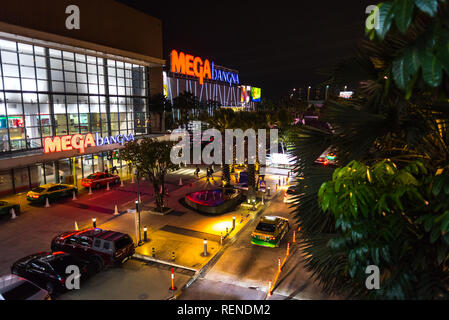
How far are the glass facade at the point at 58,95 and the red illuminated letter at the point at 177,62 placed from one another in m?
13.1

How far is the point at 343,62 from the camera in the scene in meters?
4.24

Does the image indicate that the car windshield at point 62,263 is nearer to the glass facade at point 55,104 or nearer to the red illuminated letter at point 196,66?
the glass facade at point 55,104

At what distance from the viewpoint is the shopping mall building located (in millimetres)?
25719

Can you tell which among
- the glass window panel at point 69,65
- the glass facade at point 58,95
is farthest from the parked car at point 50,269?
the glass window panel at point 69,65

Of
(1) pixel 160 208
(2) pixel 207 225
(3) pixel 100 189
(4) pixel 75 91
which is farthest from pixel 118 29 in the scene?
(2) pixel 207 225

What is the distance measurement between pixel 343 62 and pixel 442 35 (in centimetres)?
194

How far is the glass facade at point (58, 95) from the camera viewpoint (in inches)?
1019

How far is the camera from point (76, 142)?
96.2 feet

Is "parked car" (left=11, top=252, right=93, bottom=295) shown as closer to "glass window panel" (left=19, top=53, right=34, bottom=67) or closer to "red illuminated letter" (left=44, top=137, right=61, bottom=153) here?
"red illuminated letter" (left=44, top=137, right=61, bottom=153)

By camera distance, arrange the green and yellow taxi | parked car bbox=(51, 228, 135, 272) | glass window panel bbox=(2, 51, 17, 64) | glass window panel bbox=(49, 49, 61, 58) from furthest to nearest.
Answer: glass window panel bbox=(49, 49, 61, 58)
glass window panel bbox=(2, 51, 17, 64)
the green and yellow taxi
parked car bbox=(51, 228, 135, 272)

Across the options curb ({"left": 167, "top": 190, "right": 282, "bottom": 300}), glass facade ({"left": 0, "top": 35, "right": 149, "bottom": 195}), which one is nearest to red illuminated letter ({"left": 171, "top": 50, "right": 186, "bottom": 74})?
glass facade ({"left": 0, "top": 35, "right": 149, "bottom": 195})

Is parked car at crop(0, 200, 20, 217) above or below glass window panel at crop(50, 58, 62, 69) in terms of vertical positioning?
below

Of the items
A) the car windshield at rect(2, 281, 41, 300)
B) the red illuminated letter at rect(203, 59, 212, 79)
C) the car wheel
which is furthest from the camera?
the red illuminated letter at rect(203, 59, 212, 79)
